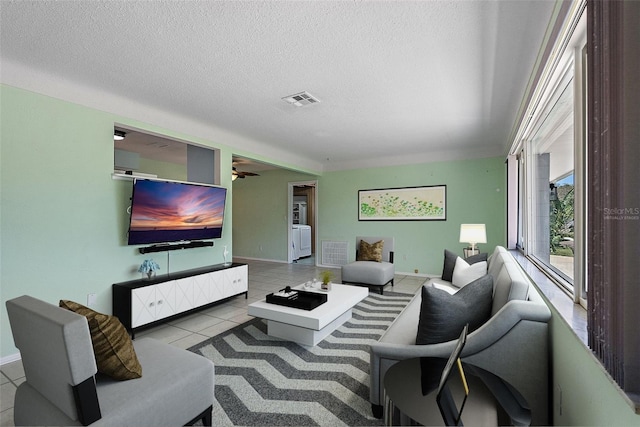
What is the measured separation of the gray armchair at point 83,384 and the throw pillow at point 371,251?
366 cm

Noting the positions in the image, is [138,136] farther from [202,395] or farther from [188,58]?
[202,395]

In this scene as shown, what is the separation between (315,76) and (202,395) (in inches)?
102

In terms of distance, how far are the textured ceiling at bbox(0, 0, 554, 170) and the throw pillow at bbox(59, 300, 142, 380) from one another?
185 centimetres

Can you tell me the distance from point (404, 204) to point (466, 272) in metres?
3.05

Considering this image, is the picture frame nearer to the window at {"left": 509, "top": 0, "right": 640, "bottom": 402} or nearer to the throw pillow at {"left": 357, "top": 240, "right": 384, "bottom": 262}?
the throw pillow at {"left": 357, "top": 240, "right": 384, "bottom": 262}

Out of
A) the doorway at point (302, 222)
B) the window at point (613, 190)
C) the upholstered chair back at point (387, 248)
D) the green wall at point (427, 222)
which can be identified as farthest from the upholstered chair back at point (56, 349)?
the doorway at point (302, 222)

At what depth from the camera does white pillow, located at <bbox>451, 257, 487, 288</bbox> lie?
298 centimetres

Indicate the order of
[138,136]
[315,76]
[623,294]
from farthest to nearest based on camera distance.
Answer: [138,136] < [315,76] < [623,294]

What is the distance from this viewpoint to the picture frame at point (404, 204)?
5715 mm

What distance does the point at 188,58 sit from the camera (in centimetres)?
237

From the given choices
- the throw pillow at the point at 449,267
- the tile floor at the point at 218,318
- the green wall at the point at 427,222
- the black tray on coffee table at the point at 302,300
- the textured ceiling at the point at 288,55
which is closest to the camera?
the textured ceiling at the point at 288,55

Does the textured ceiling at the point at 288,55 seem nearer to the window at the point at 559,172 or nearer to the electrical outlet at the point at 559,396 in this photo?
the window at the point at 559,172

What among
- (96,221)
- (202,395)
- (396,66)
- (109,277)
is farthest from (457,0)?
(109,277)

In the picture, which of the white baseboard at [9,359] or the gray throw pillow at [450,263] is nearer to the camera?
the white baseboard at [9,359]
